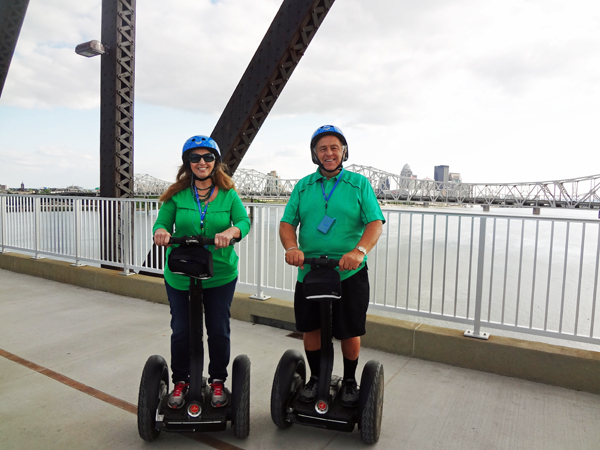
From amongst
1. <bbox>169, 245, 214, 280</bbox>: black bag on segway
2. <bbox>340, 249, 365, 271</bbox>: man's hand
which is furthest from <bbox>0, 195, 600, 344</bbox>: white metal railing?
<bbox>169, 245, 214, 280</bbox>: black bag on segway

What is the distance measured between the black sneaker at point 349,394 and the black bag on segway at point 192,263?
955mm

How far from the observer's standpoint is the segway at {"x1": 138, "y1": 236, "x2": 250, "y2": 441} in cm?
201

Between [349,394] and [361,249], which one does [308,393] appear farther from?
[361,249]

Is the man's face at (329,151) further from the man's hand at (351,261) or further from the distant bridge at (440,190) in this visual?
the distant bridge at (440,190)

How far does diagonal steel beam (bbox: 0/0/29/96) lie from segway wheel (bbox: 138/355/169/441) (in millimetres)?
9380

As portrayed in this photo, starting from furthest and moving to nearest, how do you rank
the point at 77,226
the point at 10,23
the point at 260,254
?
the point at 10,23, the point at 77,226, the point at 260,254

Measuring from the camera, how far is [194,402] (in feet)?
6.71

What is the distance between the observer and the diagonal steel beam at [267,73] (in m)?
4.69

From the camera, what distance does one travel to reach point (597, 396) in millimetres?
2678

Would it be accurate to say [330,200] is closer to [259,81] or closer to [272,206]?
[272,206]

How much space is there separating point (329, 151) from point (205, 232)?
783 mm

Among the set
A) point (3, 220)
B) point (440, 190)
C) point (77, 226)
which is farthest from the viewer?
point (440, 190)

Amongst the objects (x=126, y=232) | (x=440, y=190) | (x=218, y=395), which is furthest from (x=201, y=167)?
(x=440, y=190)

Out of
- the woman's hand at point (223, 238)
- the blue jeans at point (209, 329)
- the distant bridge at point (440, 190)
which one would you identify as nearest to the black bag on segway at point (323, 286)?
the woman's hand at point (223, 238)
